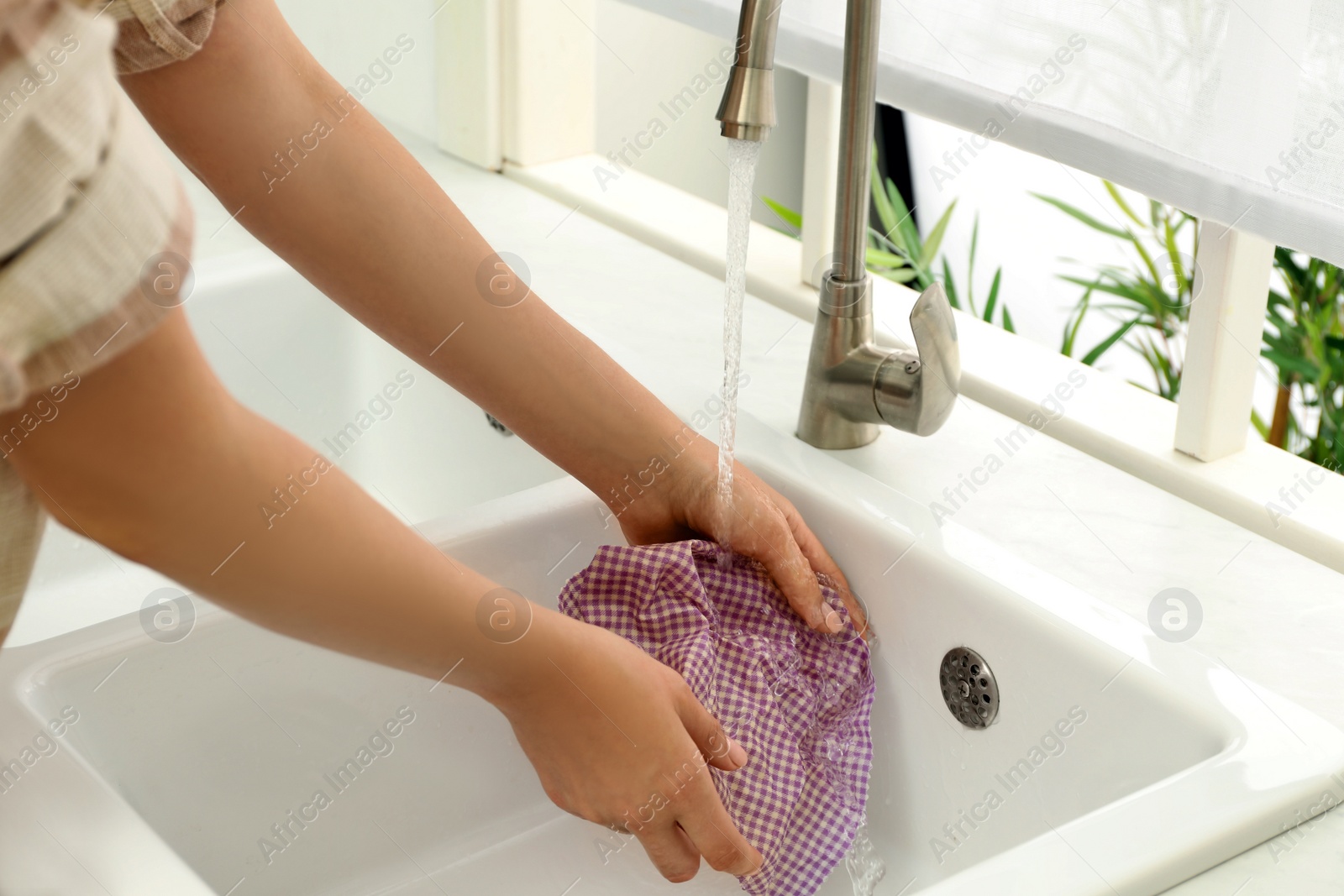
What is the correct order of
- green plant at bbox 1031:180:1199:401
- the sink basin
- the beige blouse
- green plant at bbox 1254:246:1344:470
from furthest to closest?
green plant at bbox 1031:180:1199:401, green plant at bbox 1254:246:1344:470, the sink basin, the beige blouse

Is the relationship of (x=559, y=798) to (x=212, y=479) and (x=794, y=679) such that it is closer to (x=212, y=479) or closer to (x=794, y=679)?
(x=794, y=679)

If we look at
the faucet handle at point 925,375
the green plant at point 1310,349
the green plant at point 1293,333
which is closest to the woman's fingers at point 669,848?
the faucet handle at point 925,375

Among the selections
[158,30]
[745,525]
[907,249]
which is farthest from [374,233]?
[907,249]

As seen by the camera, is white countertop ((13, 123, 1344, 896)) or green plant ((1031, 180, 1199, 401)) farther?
green plant ((1031, 180, 1199, 401))

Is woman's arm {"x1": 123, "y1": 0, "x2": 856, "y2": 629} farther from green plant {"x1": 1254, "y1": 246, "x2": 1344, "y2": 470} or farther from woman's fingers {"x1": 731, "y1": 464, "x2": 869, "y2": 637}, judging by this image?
green plant {"x1": 1254, "y1": 246, "x2": 1344, "y2": 470}

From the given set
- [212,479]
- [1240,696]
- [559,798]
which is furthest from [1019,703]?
[212,479]

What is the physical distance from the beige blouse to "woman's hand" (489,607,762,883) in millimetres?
225

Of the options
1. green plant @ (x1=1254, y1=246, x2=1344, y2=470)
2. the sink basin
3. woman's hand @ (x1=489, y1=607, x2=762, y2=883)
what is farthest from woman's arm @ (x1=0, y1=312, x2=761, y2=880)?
green plant @ (x1=1254, y1=246, x2=1344, y2=470)

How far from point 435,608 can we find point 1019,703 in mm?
345

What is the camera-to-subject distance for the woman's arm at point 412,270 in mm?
610

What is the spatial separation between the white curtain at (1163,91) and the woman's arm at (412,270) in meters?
0.29

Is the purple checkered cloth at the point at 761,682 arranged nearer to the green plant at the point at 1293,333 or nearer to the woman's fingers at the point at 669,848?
the woman's fingers at the point at 669,848

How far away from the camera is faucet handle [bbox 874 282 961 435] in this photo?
2.40 feet

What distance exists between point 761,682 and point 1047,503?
211mm
